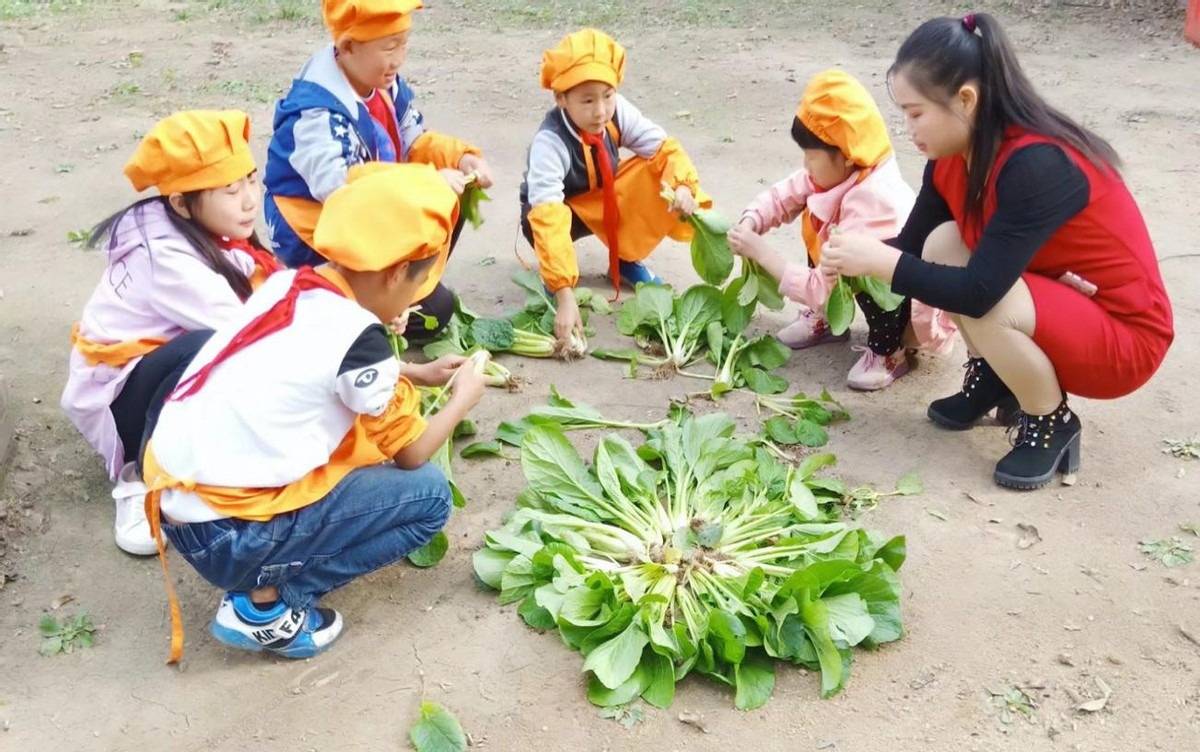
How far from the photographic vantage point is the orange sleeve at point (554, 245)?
3832 mm

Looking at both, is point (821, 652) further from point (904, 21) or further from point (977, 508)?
point (904, 21)

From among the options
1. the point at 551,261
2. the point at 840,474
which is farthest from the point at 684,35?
the point at 840,474

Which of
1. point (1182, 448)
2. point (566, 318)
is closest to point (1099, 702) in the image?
point (1182, 448)

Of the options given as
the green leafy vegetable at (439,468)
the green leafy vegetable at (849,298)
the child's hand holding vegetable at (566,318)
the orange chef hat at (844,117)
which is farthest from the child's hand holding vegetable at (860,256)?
the green leafy vegetable at (439,468)

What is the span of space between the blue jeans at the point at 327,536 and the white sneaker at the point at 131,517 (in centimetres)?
46

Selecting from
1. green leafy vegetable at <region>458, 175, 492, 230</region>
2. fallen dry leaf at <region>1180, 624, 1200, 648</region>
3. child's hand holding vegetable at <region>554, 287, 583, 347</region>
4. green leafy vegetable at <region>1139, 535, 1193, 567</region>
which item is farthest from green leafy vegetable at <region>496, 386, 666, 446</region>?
fallen dry leaf at <region>1180, 624, 1200, 648</region>

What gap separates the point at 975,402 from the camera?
3354mm

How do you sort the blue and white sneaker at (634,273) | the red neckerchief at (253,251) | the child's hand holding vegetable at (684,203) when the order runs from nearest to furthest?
the red neckerchief at (253,251)
the child's hand holding vegetable at (684,203)
the blue and white sneaker at (634,273)

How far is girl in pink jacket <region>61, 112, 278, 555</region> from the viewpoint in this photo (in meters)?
2.87

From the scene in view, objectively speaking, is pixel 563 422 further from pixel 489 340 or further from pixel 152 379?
pixel 152 379

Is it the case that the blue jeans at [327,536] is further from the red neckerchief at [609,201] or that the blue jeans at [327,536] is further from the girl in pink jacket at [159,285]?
the red neckerchief at [609,201]

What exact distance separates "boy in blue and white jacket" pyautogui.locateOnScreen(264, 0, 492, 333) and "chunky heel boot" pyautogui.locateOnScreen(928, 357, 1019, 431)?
148 centimetres

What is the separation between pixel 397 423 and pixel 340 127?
1424 mm

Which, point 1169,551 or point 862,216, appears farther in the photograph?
point 862,216
